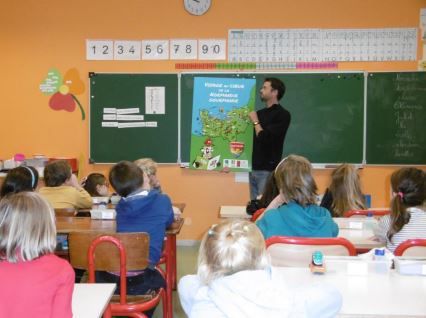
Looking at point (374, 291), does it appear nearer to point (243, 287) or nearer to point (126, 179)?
point (243, 287)

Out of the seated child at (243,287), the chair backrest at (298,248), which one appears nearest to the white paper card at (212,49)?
the chair backrest at (298,248)

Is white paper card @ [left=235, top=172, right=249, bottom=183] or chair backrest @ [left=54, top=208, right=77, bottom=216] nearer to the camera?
chair backrest @ [left=54, top=208, right=77, bottom=216]

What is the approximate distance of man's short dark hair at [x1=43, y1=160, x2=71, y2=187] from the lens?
379 centimetres

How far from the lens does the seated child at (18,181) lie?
3.12 meters

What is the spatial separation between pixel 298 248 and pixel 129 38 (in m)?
4.03

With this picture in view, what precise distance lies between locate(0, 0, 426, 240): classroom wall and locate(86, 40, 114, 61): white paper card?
6 cm

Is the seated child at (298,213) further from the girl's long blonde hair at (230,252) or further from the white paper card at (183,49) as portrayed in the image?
the white paper card at (183,49)

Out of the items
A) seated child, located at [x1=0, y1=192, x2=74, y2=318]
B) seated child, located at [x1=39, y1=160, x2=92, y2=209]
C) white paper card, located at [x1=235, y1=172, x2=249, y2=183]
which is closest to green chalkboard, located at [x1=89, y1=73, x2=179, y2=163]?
white paper card, located at [x1=235, y1=172, x2=249, y2=183]

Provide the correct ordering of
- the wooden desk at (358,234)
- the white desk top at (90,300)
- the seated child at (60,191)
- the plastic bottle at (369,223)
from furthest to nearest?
the seated child at (60,191) < the plastic bottle at (369,223) < the wooden desk at (358,234) < the white desk top at (90,300)

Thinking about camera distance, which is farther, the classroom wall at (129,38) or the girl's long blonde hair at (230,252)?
the classroom wall at (129,38)

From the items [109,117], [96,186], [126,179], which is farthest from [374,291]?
[109,117]

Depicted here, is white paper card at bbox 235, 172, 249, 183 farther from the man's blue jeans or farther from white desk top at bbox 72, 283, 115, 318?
white desk top at bbox 72, 283, 115, 318

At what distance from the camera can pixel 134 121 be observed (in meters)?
5.74

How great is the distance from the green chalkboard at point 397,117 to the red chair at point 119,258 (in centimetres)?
373
